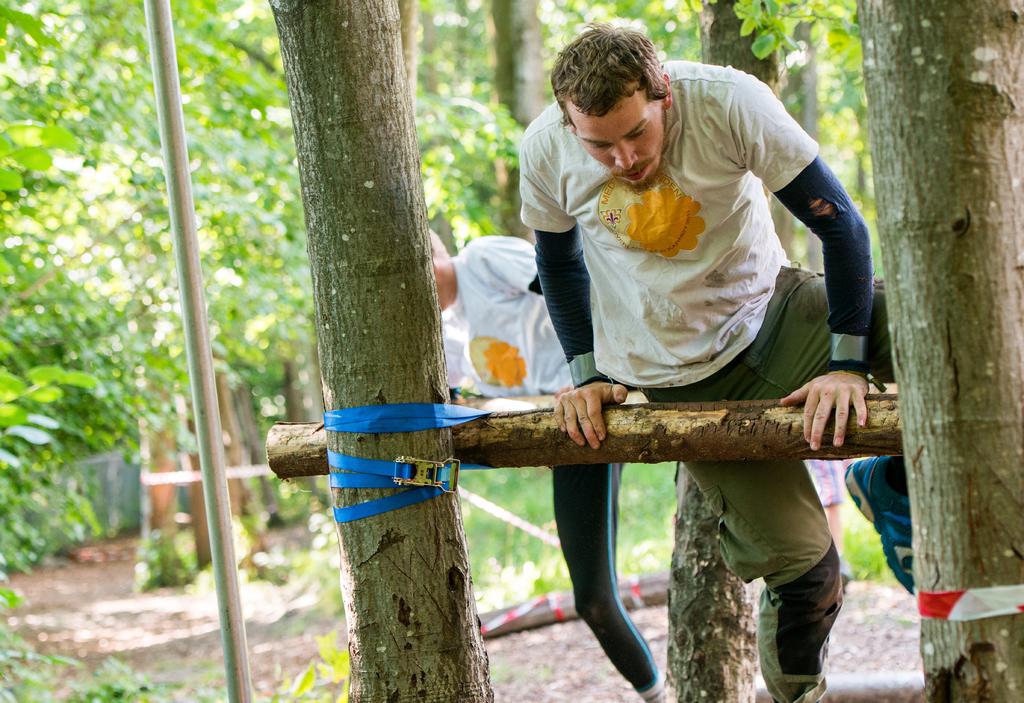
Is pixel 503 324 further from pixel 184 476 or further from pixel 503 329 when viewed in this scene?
pixel 184 476

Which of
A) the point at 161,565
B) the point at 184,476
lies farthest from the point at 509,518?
the point at 161,565

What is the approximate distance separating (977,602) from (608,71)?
50.3 inches

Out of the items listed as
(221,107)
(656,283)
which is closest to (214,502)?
(656,283)

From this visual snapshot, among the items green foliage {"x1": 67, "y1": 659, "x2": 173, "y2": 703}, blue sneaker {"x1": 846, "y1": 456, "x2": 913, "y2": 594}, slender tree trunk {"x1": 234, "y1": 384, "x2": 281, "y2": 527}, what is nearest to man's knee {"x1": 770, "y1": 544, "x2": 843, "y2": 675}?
blue sneaker {"x1": 846, "y1": 456, "x2": 913, "y2": 594}

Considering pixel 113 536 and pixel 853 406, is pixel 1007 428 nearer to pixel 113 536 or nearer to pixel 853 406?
pixel 853 406

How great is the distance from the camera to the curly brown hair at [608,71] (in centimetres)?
216

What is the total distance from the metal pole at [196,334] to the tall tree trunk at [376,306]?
0.27 metres

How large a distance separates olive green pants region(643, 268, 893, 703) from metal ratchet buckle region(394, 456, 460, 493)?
2.29 feet

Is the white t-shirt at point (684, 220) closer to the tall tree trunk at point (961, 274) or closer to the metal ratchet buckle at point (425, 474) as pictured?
the metal ratchet buckle at point (425, 474)

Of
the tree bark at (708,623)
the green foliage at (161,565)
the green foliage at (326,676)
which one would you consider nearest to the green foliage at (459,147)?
the green foliage at (326,676)

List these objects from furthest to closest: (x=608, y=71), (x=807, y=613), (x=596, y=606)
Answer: (x=596, y=606)
(x=807, y=613)
(x=608, y=71)

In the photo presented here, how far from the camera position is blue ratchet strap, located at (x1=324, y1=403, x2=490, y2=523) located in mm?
2256

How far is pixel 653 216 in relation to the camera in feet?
7.79

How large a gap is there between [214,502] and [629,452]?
0.97m
